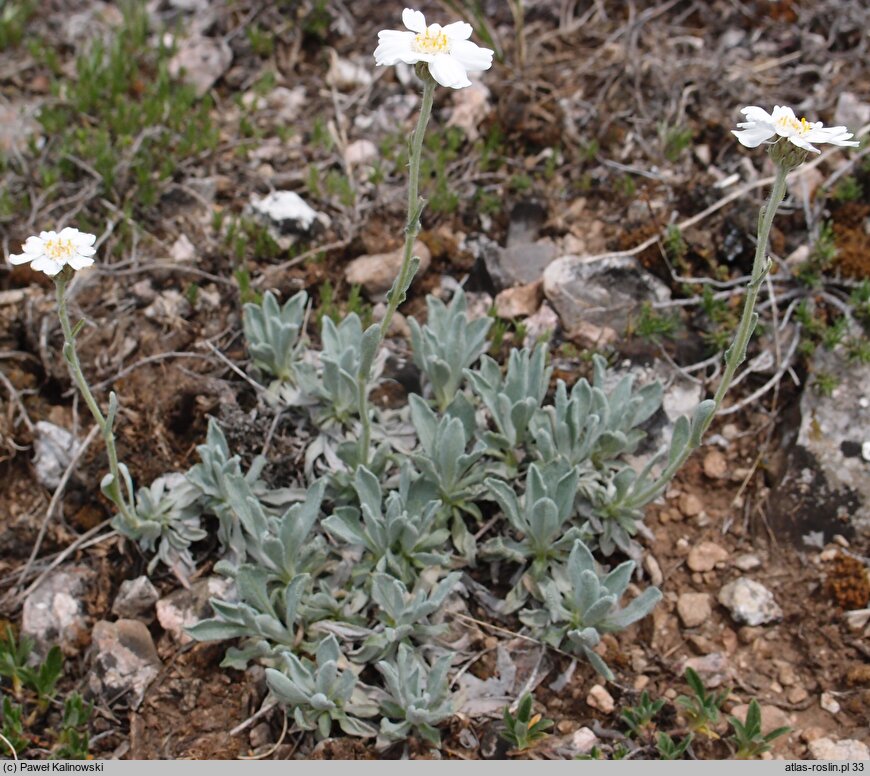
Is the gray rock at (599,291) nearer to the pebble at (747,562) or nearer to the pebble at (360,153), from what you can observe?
the pebble at (747,562)

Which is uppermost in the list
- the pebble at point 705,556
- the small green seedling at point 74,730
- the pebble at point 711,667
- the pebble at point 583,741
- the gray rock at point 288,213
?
the gray rock at point 288,213

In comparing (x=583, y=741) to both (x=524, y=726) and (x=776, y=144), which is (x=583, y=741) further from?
(x=776, y=144)

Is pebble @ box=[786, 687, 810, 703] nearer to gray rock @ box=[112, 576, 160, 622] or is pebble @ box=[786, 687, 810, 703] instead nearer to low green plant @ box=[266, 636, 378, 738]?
low green plant @ box=[266, 636, 378, 738]

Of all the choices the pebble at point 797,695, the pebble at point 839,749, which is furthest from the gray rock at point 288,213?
the pebble at point 839,749

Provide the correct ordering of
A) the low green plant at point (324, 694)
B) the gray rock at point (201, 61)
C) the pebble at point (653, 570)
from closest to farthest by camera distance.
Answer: the low green plant at point (324, 694)
the pebble at point (653, 570)
the gray rock at point (201, 61)

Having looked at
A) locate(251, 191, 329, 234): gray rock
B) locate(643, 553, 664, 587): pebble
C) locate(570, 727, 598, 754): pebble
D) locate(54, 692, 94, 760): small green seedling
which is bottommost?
locate(570, 727, 598, 754): pebble

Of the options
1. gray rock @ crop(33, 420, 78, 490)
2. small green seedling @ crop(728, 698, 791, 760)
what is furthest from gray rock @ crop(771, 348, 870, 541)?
gray rock @ crop(33, 420, 78, 490)

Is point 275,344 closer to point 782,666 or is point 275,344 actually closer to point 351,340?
point 351,340
